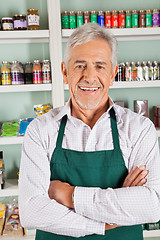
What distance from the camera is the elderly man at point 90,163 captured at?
109cm

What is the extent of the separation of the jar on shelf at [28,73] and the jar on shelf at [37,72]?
0.05 meters

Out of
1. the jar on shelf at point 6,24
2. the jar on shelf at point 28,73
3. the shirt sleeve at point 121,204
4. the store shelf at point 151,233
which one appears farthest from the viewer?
the store shelf at point 151,233

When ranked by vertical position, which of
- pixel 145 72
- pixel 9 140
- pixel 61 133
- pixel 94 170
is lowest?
pixel 9 140

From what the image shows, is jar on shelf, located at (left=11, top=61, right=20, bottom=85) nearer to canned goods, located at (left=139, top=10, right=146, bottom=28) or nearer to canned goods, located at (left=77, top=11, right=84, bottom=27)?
canned goods, located at (left=77, top=11, right=84, bottom=27)

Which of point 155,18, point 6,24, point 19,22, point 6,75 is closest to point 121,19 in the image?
point 155,18

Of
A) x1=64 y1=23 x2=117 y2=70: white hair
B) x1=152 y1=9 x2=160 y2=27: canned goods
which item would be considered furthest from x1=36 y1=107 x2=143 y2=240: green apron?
x1=152 y1=9 x2=160 y2=27: canned goods

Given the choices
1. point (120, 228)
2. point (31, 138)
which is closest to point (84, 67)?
point (31, 138)

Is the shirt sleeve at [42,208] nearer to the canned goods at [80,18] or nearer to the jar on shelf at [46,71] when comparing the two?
the jar on shelf at [46,71]

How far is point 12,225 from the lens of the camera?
2.52 meters

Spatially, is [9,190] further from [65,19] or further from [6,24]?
[65,19]

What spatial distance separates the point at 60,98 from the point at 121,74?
567 mm

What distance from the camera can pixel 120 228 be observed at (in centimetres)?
119

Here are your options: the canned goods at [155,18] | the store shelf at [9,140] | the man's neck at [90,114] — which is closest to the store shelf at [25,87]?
the store shelf at [9,140]

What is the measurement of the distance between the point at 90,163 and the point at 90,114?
0.22 m
